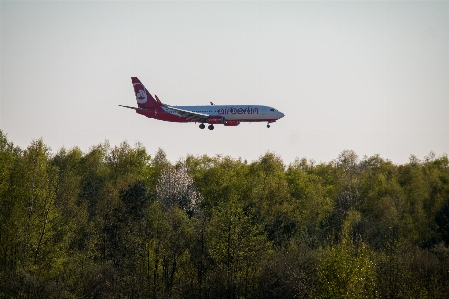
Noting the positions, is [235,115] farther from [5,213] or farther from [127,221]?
[5,213]

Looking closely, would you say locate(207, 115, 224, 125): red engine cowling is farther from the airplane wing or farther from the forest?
the forest

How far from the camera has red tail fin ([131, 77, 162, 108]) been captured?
330 ft

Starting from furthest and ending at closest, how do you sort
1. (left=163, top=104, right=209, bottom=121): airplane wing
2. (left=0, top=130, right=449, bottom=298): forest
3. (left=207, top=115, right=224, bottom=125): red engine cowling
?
(left=163, top=104, right=209, bottom=121): airplane wing
(left=207, top=115, right=224, bottom=125): red engine cowling
(left=0, top=130, right=449, bottom=298): forest

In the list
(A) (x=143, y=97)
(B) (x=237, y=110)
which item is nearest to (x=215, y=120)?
(B) (x=237, y=110)

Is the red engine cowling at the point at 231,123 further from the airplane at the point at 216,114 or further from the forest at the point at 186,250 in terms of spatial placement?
the forest at the point at 186,250

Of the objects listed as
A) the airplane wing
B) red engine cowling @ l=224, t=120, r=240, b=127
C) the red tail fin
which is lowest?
red engine cowling @ l=224, t=120, r=240, b=127

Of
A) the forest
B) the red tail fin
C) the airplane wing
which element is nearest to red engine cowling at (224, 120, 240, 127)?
the airplane wing

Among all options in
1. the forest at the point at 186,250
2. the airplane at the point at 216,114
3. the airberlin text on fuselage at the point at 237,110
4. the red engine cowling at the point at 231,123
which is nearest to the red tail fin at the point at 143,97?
the airplane at the point at 216,114

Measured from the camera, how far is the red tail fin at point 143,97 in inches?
3954

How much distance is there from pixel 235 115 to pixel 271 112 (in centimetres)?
394

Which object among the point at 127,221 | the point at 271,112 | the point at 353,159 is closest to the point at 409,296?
the point at 127,221

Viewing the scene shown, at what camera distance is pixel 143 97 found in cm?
10206

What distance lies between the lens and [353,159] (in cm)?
13425

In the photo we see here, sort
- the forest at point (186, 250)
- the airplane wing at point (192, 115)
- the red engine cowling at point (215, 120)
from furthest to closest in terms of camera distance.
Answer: the airplane wing at point (192, 115) < the red engine cowling at point (215, 120) < the forest at point (186, 250)
